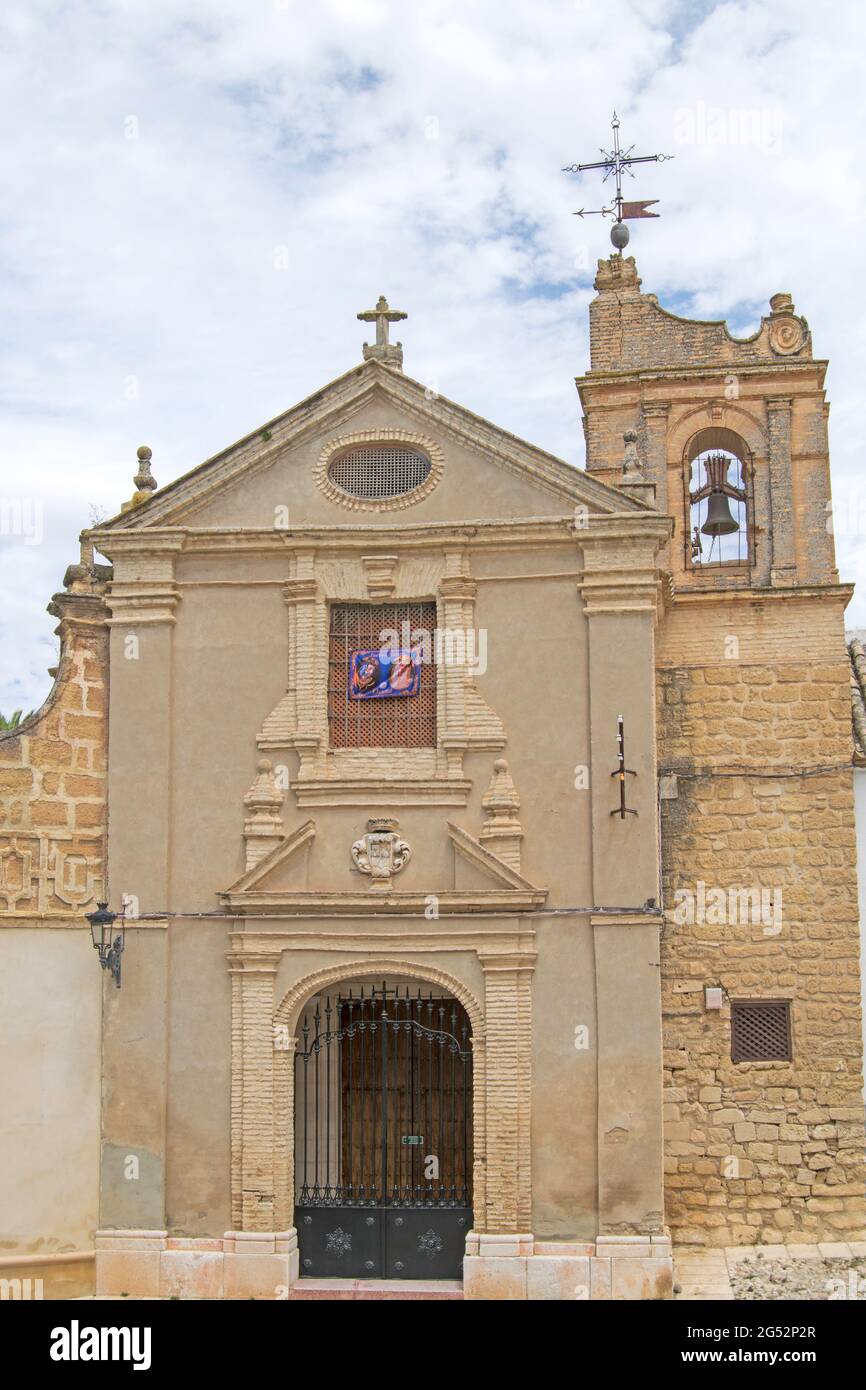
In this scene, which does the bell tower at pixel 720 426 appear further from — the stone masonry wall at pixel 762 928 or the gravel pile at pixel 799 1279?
the gravel pile at pixel 799 1279

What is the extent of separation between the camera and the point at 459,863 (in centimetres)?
1542

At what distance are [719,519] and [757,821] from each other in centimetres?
381

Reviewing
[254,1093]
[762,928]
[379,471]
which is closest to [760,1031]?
[762,928]

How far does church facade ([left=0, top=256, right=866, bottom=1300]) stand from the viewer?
15102mm

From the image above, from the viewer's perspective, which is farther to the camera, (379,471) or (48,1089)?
(379,471)

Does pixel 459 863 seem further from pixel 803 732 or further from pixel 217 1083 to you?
pixel 803 732

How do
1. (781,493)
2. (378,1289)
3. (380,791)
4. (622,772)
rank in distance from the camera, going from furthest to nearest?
(781,493) < (380,791) < (622,772) < (378,1289)

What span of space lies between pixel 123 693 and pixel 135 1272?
235 inches

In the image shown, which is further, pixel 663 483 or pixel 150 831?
pixel 663 483

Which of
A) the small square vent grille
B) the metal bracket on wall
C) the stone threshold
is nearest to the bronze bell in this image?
the metal bracket on wall

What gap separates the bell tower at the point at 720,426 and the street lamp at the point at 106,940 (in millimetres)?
7670

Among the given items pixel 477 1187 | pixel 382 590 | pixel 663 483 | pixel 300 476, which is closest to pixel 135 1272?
pixel 477 1187

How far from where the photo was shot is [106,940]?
1555 cm

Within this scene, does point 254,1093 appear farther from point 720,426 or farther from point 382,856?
point 720,426
